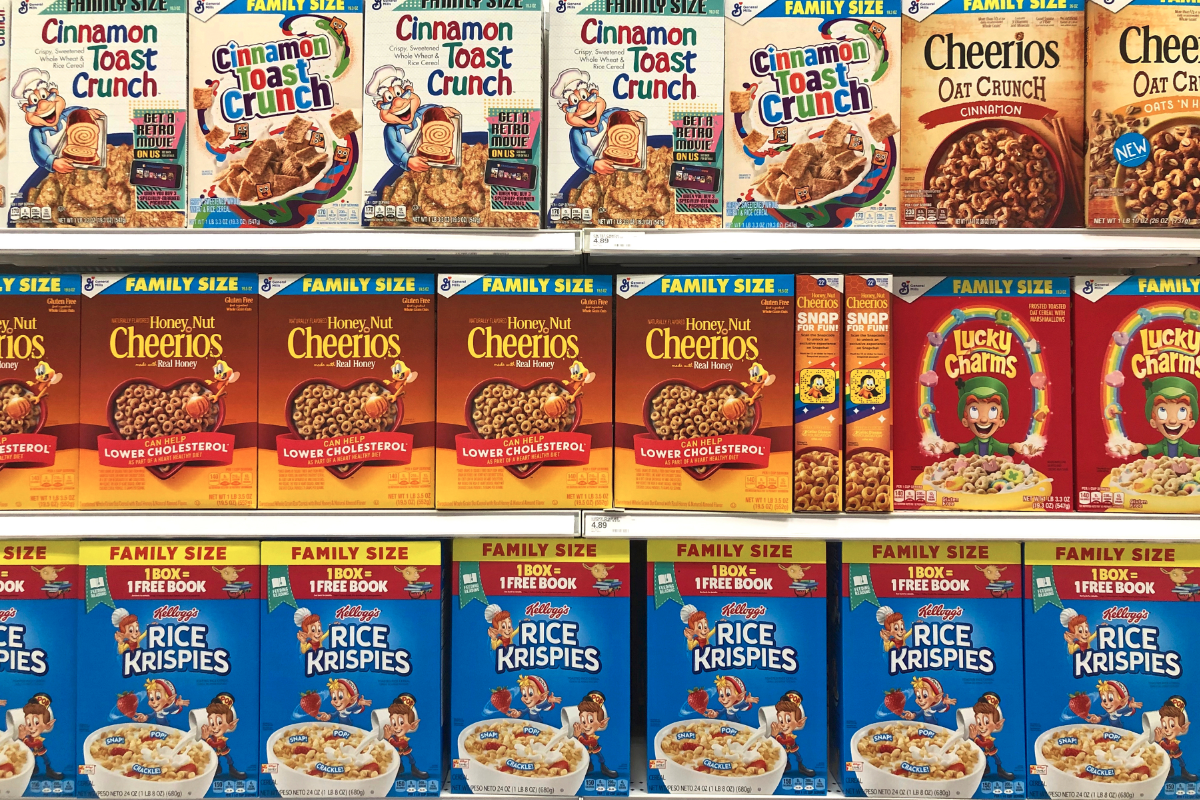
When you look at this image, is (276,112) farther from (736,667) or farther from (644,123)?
(736,667)

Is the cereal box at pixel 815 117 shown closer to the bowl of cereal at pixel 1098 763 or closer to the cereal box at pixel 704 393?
the cereal box at pixel 704 393

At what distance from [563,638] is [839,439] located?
65 cm

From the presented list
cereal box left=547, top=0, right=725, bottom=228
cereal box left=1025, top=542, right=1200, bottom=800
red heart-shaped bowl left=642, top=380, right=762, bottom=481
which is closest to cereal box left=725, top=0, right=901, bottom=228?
cereal box left=547, top=0, right=725, bottom=228

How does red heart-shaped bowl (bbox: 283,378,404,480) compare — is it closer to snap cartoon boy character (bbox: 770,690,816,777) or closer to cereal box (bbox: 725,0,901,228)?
cereal box (bbox: 725,0,901,228)

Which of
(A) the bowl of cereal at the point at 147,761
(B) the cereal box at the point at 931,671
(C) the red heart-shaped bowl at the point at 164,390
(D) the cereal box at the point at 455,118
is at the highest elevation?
(D) the cereal box at the point at 455,118

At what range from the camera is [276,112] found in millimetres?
1479

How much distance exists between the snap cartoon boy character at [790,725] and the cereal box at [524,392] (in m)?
0.52

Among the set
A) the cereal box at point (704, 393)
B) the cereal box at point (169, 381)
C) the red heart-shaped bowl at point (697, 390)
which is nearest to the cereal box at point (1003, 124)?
the cereal box at point (704, 393)

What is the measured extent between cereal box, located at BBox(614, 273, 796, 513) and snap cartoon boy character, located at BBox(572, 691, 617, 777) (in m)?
0.38

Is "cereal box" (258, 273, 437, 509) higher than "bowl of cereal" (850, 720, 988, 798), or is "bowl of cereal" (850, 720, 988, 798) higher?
"cereal box" (258, 273, 437, 509)

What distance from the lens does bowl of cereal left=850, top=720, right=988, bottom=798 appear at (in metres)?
1.48

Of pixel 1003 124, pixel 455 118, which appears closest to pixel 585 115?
pixel 455 118

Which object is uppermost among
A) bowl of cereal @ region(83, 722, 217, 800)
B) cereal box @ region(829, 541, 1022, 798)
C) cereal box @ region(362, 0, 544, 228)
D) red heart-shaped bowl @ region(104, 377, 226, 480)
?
cereal box @ region(362, 0, 544, 228)

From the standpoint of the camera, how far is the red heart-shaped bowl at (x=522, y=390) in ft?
4.89
